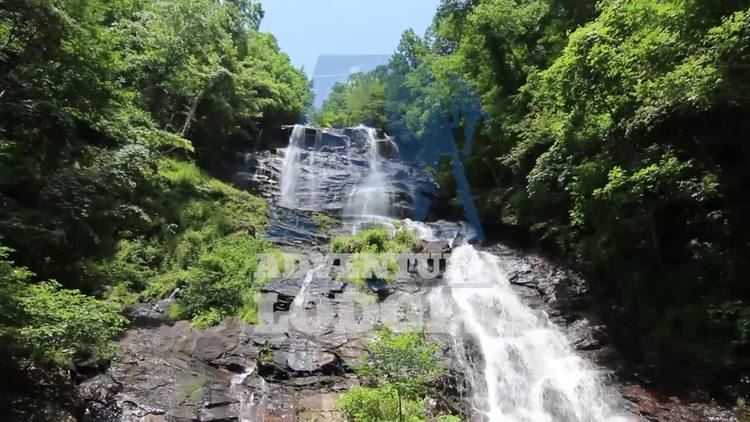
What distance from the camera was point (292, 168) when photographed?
80.6ft

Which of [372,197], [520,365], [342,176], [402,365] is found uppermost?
[342,176]

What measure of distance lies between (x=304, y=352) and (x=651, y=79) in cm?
901

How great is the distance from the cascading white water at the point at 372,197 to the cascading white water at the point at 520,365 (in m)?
8.56

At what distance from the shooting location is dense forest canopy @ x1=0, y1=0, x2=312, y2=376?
21.4 feet

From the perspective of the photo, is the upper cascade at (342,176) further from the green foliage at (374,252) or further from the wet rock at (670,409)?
the wet rock at (670,409)

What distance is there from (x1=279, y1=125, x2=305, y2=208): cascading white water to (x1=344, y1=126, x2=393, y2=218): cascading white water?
272 cm

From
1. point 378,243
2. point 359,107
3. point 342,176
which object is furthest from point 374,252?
point 359,107

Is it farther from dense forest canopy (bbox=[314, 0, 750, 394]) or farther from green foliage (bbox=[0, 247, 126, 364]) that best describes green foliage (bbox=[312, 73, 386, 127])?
green foliage (bbox=[0, 247, 126, 364])

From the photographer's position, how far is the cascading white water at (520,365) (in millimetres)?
8655

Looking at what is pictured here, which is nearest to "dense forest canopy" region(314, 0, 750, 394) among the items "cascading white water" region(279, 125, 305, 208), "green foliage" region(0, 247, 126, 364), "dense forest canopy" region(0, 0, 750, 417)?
"dense forest canopy" region(0, 0, 750, 417)

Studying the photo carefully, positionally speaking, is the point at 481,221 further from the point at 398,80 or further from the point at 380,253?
the point at 398,80

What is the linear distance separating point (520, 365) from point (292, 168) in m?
17.3

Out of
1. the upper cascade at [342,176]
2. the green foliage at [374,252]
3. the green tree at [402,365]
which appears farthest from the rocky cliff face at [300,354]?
the upper cascade at [342,176]

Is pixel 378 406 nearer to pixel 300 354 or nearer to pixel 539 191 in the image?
pixel 300 354
